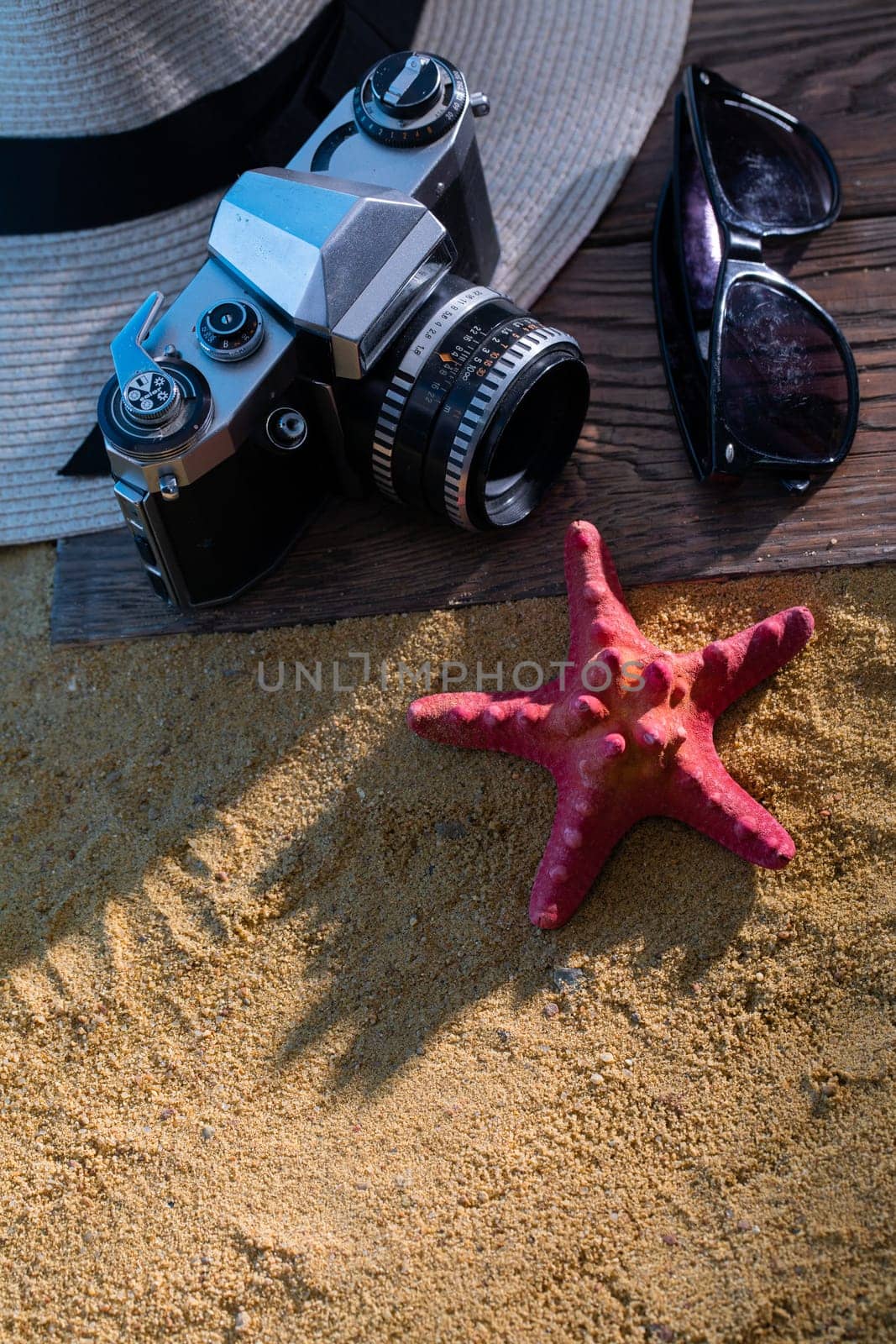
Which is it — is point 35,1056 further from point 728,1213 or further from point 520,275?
point 520,275

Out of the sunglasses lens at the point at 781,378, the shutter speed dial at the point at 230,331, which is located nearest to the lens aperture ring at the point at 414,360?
the shutter speed dial at the point at 230,331

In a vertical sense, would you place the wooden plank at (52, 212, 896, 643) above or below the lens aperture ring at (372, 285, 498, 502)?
below

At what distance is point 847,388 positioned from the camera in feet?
6.36

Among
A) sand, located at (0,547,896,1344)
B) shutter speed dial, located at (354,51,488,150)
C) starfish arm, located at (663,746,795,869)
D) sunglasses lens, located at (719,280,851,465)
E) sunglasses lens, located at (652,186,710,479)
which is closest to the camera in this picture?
sand, located at (0,547,896,1344)

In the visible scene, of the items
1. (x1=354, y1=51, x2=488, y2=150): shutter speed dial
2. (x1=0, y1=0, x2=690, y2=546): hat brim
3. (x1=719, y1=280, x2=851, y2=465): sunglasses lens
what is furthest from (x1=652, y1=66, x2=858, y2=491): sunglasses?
(x1=354, y1=51, x2=488, y2=150): shutter speed dial

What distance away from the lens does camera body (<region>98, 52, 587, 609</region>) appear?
1627 mm

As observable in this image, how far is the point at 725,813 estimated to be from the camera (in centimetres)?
154

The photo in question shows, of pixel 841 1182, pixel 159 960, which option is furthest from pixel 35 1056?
pixel 841 1182

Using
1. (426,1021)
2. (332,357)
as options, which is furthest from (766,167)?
(426,1021)

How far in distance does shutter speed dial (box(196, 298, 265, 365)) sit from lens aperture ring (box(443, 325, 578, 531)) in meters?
0.31

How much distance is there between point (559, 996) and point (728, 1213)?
330 mm

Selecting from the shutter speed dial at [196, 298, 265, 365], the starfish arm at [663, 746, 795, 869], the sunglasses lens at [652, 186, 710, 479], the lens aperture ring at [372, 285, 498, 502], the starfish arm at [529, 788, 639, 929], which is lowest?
the starfish arm at [529, 788, 639, 929]

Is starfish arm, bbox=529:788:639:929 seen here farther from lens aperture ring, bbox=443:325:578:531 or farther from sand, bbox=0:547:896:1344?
lens aperture ring, bbox=443:325:578:531

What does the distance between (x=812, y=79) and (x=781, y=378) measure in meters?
0.81
